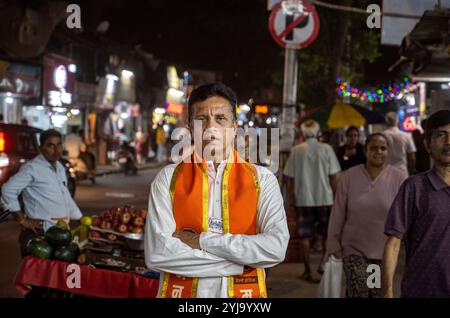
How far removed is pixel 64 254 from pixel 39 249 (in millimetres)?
224

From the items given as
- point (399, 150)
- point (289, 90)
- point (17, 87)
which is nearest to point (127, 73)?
point (17, 87)

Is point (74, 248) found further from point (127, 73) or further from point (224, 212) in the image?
point (127, 73)

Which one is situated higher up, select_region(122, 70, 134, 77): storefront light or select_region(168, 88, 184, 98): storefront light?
select_region(122, 70, 134, 77): storefront light

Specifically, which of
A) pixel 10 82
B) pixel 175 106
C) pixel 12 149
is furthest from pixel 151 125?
pixel 12 149

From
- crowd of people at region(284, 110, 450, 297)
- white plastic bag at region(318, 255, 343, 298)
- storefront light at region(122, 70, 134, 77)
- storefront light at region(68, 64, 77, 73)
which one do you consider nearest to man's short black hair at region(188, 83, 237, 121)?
crowd of people at region(284, 110, 450, 297)

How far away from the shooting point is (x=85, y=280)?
561 centimetres

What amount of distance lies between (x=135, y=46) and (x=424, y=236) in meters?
36.1

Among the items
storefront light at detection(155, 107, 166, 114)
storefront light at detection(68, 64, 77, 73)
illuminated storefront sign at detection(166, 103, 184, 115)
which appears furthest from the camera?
illuminated storefront sign at detection(166, 103, 184, 115)

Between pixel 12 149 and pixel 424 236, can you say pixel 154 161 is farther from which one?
pixel 424 236

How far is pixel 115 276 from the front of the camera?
5500 mm

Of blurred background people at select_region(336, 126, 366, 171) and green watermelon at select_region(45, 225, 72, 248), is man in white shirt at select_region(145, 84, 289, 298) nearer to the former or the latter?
green watermelon at select_region(45, 225, 72, 248)

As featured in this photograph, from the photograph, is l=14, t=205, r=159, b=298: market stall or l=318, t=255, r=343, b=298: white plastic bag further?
l=318, t=255, r=343, b=298: white plastic bag

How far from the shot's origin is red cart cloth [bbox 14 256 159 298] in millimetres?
5414

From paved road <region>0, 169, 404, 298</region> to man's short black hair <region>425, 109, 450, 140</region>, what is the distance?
4.24 m
